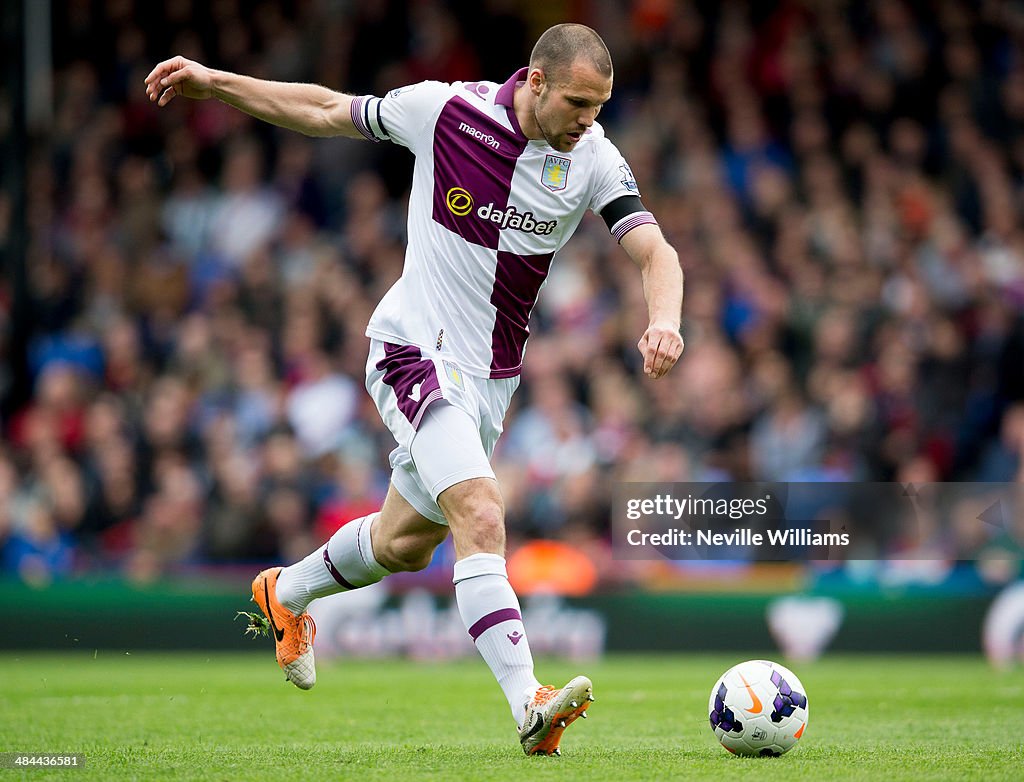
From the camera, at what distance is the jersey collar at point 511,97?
6.63 meters

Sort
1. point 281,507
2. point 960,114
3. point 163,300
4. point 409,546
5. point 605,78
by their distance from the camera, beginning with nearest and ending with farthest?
point 605,78 < point 409,546 < point 281,507 < point 960,114 < point 163,300

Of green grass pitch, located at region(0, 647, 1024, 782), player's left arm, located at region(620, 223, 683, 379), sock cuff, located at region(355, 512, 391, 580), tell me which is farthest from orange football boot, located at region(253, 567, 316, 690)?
player's left arm, located at region(620, 223, 683, 379)

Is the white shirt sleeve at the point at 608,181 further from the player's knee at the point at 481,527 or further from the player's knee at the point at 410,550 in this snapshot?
the player's knee at the point at 410,550

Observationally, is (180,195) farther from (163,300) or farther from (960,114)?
(960,114)

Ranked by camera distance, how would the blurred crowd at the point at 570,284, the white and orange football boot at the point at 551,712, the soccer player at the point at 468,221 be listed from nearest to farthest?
the white and orange football boot at the point at 551,712 → the soccer player at the point at 468,221 → the blurred crowd at the point at 570,284

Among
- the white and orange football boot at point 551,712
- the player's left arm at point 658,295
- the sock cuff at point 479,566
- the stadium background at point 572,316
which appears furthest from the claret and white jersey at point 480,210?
the stadium background at point 572,316

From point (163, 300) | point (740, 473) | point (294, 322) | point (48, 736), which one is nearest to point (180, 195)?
point (163, 300)

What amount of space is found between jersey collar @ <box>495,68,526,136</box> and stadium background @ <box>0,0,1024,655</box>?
22.4ft

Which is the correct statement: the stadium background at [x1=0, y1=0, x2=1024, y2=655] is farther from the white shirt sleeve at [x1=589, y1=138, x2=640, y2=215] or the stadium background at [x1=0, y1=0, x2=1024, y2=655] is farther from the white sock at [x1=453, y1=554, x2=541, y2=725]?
the white sock at [x1=453, y1=554, x2=541, y2=725]

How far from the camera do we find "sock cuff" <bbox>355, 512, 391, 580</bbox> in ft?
23.2

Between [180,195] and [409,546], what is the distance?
1168 centimetres

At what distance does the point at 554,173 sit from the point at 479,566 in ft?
5.64

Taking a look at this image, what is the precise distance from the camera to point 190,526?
14.3 m

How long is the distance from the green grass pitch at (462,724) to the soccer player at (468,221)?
830mm
